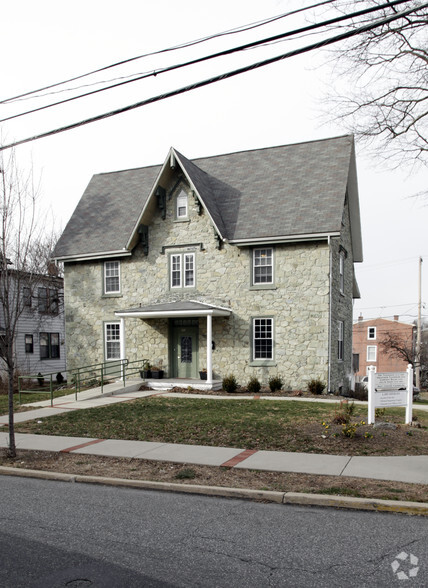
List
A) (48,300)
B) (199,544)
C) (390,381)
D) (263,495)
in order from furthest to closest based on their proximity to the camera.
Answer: (48,300)
(390,381)
(263,495)
(199,544)

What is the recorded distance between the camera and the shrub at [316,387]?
18.8 m

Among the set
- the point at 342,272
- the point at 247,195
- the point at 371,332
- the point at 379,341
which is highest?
the point at 247,195

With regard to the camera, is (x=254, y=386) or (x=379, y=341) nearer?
(x=254, y=386)

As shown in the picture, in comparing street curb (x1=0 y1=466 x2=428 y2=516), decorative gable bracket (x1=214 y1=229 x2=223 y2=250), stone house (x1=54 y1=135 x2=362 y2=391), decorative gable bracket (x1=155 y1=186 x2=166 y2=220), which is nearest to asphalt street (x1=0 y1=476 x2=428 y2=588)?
street curb (x1=0 y1=466 x2=428 y2=516)

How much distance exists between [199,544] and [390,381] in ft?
23.7

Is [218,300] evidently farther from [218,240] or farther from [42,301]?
[42,301]

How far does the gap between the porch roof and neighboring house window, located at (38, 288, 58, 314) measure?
48.6ft

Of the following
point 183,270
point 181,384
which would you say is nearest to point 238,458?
point 181,384

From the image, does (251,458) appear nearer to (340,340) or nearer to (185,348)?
(185,348)

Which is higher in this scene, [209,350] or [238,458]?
[209,350]

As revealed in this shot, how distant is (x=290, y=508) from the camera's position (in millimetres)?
6332

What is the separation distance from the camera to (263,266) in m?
20.7

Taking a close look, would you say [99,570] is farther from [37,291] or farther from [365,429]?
[37,291]

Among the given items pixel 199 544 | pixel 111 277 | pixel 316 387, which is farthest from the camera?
pixel 111 277
